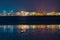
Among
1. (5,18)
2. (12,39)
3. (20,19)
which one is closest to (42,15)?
(20,19)

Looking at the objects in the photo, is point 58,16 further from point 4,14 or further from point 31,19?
point 4,14

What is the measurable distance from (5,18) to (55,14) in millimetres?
2587

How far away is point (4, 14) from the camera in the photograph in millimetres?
9711

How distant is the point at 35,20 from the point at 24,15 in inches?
24.2

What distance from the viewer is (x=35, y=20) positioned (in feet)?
32.1

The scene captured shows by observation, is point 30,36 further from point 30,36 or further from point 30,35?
point 30,35

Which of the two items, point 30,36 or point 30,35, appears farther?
point 30,35

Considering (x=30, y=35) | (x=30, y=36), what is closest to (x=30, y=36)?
(x=30, y=36)

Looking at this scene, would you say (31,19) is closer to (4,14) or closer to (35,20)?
(35,20)

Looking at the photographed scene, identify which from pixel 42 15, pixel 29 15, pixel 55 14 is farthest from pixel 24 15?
pixel 55 14

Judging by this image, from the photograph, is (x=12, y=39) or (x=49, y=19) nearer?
(x=12, y=39)

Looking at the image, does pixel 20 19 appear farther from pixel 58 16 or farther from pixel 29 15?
pixel 58 16

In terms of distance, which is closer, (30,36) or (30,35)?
(30,36)

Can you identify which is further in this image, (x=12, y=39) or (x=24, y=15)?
(x=24, y=15)
